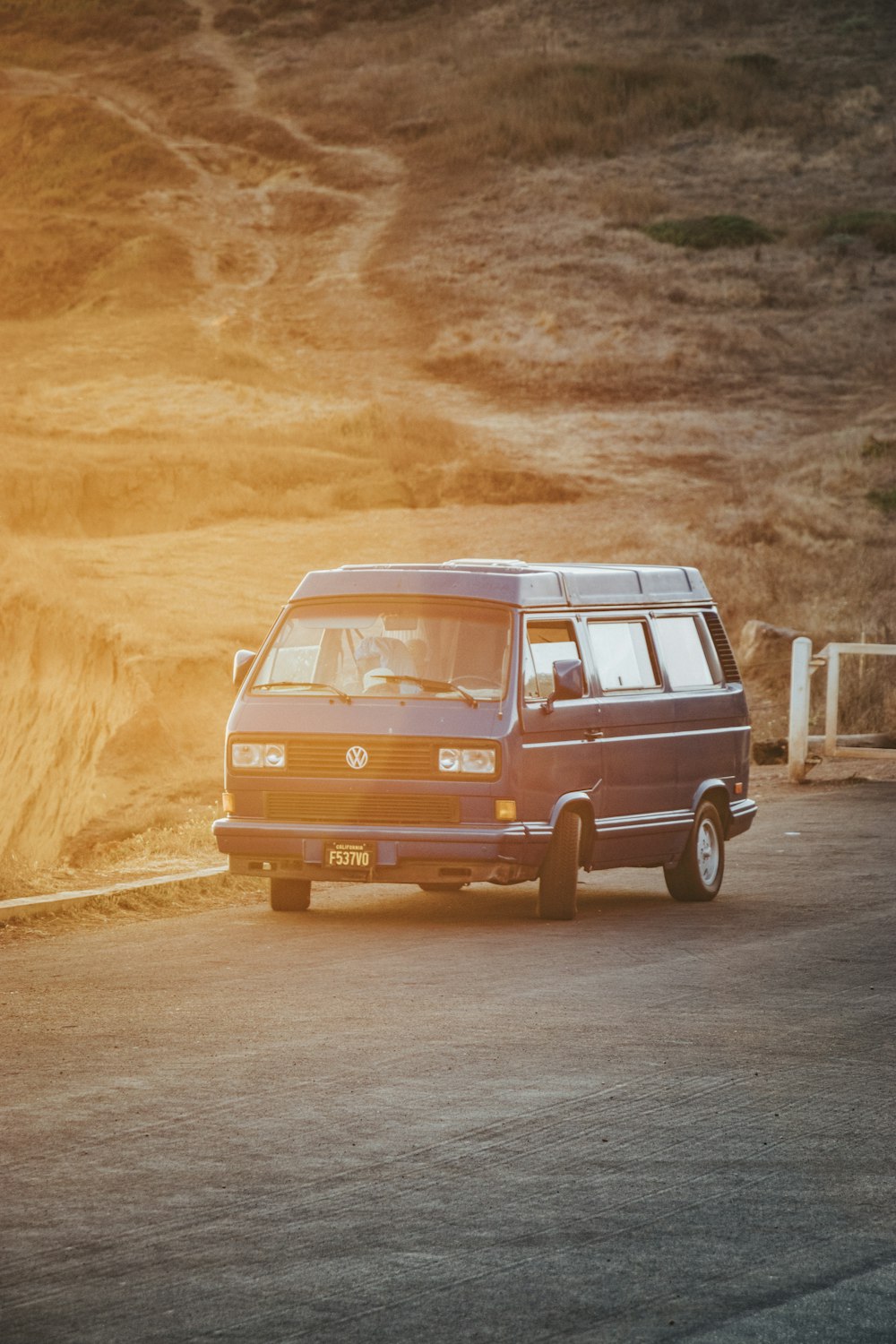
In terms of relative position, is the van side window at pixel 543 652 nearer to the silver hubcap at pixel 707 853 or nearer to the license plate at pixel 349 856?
the license plate at pixel 349 856

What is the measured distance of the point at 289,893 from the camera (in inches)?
519

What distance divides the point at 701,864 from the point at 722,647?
1.75 metres

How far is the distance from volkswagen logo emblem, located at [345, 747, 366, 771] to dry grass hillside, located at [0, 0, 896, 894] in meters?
2.77

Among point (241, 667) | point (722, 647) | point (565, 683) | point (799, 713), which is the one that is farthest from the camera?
point (799, 713)

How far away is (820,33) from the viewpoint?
4166 inches

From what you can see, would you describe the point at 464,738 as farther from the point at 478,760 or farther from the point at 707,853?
the point at 707,853

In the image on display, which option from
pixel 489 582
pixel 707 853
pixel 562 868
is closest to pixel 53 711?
pixel 707 853

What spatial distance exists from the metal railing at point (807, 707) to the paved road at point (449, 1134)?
30.6 ft

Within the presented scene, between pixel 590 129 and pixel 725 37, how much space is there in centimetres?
1959

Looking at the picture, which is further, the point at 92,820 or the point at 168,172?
the point at 168,172

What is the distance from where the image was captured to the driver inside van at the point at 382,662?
12.7 metres

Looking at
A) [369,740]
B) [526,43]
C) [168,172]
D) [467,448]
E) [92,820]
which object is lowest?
[92,820]

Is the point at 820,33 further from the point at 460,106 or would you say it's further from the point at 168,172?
the point at 168,172

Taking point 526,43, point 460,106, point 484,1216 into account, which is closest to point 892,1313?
point 484,1216
